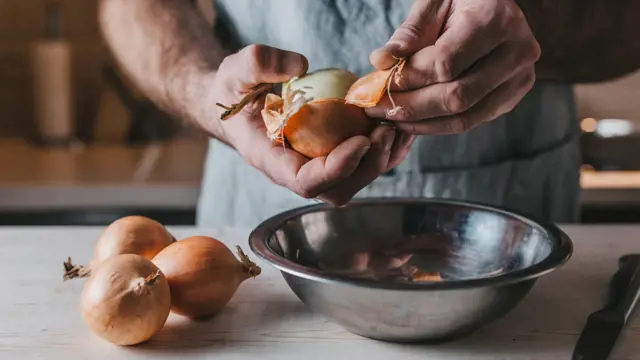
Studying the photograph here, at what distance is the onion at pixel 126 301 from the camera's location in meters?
0.54

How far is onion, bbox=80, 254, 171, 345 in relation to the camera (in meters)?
0.54

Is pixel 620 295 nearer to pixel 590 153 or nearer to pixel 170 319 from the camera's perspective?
pixel 170 319

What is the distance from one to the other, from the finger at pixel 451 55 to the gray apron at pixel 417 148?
0.96 feet

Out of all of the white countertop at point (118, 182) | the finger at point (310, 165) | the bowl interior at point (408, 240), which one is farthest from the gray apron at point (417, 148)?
the white countertop at point (118, 182)

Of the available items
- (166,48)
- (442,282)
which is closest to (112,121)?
(166,48)

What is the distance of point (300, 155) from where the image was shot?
60 cm

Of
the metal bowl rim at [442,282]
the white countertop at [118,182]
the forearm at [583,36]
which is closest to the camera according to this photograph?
the metal bowl rim at [442,282]

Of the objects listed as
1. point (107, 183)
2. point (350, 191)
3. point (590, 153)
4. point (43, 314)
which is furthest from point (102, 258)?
point (590, 153)

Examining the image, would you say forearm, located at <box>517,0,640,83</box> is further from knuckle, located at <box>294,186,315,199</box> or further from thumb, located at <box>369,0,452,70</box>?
knuckle, located at <box>294,186,315,199</box>

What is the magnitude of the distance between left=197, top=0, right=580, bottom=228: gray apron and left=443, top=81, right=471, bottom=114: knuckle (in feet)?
0.94

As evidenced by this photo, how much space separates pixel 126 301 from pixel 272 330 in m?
0.12

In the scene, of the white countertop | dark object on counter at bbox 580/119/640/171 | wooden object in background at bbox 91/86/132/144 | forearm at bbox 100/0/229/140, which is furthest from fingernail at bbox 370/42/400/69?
wooden object in background at bbox 91/86/132/144

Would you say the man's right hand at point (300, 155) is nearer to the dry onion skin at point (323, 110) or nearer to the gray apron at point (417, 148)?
the dry onion skin at point (323, 110)

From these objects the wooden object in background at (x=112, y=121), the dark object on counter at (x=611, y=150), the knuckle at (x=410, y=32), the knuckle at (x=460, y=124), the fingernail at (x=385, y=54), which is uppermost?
the knuckle at (x=410, y=32)
